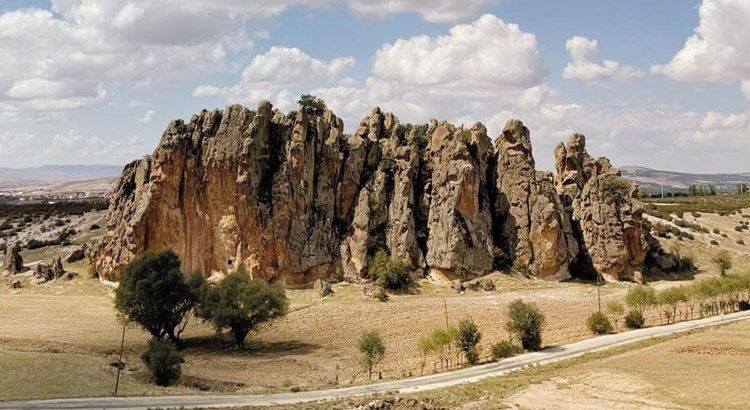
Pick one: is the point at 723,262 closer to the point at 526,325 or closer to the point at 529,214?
the point at 529,214

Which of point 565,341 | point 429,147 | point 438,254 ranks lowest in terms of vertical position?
point 565,341

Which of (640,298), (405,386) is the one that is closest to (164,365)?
(405,386)

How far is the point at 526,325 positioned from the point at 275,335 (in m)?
23.8

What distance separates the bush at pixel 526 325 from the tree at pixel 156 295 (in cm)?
2883

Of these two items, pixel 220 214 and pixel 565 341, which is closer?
pixel 565 341

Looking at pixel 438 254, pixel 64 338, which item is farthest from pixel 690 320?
pixel 64 338

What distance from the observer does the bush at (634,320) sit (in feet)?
213

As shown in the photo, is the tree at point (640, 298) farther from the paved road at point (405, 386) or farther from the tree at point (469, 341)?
the tree at point (469, 341)

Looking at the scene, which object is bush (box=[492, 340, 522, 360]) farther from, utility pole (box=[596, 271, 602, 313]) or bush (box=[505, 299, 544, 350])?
utility pole (box=[596, 271, 602, 313])

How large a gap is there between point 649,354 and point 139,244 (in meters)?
59.0

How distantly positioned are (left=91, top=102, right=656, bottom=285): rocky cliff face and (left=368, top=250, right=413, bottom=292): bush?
249cm

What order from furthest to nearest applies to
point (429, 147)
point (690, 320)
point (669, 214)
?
point (669, 214) < point (429, 147) < point (690, 320)

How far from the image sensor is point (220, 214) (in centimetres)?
8500

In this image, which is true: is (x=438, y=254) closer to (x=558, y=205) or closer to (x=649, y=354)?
(x=558, y=205)
